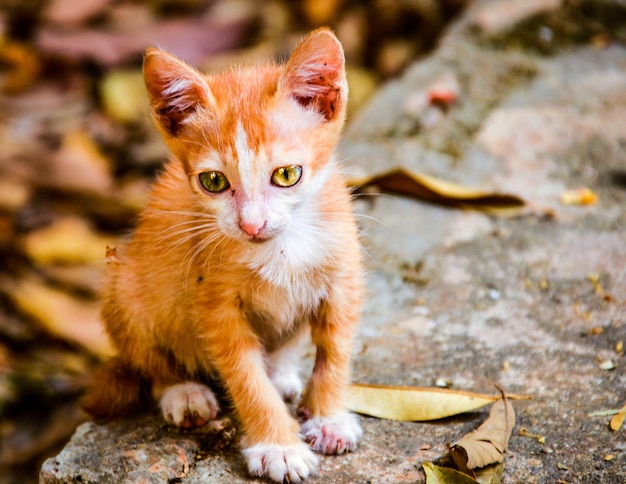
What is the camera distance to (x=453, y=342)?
3424 millimetres

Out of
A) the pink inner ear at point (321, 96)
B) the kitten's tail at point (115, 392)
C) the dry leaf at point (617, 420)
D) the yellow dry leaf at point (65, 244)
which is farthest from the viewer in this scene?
the yellow dry leaf at point (65, 244)

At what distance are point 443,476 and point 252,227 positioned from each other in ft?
3.36

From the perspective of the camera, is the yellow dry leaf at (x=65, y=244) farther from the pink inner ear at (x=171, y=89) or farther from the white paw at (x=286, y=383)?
the pink inner ear at (x=171, y=89)

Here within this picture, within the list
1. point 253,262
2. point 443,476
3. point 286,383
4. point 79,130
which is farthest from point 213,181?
point 79,130

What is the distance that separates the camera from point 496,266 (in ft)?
12.9

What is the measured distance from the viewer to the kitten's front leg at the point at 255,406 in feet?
9.08

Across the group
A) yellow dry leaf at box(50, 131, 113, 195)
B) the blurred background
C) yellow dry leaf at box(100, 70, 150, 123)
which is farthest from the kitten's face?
yellow dry leaf at box(100, 70, 150, 123)

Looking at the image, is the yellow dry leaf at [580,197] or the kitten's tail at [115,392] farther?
the yellow dry leaf at [580,197]

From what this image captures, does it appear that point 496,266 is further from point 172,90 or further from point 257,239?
point 172,90

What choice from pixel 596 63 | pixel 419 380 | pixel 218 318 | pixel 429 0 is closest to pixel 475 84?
pixel 596 63

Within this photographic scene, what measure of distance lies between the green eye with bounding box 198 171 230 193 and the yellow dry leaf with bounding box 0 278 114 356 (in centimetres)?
260

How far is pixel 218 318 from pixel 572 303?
167cm

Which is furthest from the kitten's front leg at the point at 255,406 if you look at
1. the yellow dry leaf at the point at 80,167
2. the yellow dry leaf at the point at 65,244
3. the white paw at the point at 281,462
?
the yellow dry leaf at the point at 80,167

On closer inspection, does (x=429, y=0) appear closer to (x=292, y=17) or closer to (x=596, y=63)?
(x=292, y=17)
